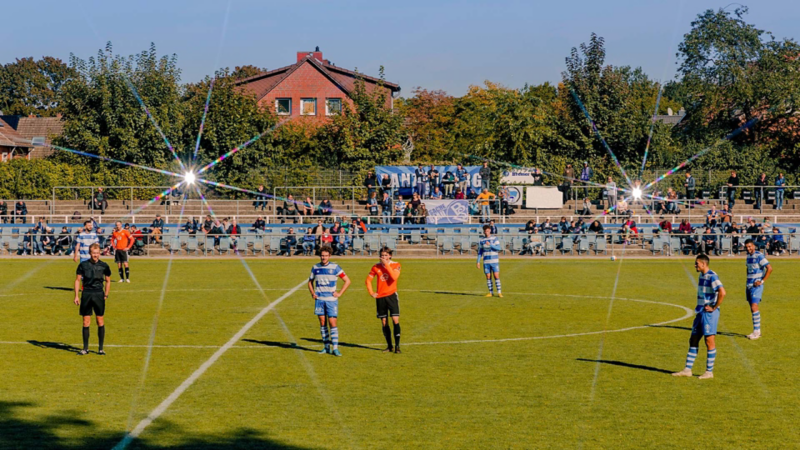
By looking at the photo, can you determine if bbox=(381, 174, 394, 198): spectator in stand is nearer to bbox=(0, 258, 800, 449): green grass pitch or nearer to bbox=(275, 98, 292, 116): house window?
bbox=(0, 258, 800, 449): green grass pitch

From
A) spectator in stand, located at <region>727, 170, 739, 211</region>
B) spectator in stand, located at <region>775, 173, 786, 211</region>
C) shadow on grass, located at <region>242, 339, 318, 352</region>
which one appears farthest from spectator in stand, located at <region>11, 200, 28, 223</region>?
spectator in stand, located at <region>775, 173, 786, 211</region>

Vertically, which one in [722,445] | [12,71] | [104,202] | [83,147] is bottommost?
[722,445]

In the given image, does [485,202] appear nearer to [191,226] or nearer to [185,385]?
[191,226]

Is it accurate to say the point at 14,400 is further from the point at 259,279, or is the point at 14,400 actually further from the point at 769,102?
the point at 769,102

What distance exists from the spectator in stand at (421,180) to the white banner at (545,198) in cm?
550

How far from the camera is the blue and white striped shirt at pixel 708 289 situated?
14.1 metres

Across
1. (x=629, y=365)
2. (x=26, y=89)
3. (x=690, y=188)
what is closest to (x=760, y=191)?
(x=690, y=188)

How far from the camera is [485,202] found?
4819 cm

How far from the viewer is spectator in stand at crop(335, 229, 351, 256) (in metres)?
42.5

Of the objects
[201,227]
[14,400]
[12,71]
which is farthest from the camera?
[12,71]

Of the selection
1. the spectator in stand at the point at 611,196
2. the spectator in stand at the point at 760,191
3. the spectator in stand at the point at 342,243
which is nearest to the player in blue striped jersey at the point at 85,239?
the spectator in stand at the point at 342,243

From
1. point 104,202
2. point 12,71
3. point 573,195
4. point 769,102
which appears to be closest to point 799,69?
point 769,102

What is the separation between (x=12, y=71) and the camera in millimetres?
113688

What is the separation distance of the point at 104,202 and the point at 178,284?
22018mm
